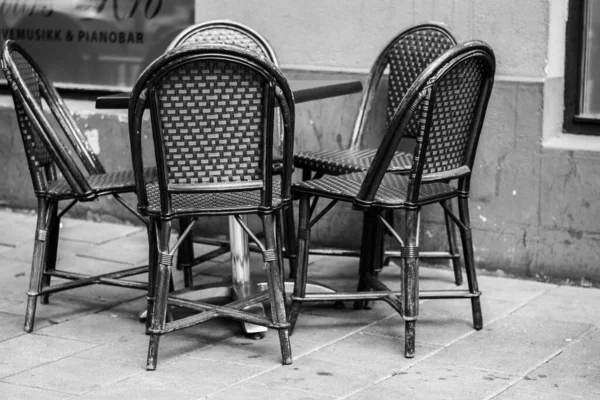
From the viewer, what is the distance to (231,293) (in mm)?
4762

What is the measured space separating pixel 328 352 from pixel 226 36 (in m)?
1.94

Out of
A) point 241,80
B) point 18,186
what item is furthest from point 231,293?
point 18,186

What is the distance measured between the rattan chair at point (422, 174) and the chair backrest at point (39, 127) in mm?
975

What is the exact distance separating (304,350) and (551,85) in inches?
79.0

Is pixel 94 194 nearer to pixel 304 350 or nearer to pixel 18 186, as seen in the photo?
pixel 304 350

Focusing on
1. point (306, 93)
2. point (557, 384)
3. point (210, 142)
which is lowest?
point (557, 384)

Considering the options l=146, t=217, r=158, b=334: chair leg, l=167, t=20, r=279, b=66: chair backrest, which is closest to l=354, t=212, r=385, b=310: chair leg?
l=146, t=217, r=158, b=334: chair leg

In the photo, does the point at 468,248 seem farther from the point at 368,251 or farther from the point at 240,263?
the point at 240,263

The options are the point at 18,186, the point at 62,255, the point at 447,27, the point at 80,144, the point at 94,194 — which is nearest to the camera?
the point at 94,194

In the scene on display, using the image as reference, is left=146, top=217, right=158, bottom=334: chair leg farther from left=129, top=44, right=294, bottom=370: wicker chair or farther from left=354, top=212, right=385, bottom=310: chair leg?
left=354, top=212, right=385, bottom=310: chair leg

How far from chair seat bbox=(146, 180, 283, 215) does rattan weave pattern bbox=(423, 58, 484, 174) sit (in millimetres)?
664

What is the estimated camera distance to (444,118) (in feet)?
13.8

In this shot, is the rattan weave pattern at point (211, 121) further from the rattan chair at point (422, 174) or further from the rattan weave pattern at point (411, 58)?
the rattan weave pattern at point (411, 58)

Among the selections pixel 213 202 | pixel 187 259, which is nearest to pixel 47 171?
pixel 187 259
